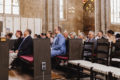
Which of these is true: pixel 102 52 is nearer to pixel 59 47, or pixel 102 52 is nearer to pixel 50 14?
pixel 59 47

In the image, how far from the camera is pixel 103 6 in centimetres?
1429

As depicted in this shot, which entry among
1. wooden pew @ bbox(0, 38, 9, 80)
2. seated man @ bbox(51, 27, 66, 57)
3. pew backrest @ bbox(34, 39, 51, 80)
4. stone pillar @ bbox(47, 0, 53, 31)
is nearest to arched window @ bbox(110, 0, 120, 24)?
stone pillar @ bbox(47, 0, 53, 31)

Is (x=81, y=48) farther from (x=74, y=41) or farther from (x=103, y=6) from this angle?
(x=103, y=6)

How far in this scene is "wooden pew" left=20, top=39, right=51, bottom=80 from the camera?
5.16 metres

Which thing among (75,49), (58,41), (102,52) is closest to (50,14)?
(58,41)

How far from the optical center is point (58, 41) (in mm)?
6641

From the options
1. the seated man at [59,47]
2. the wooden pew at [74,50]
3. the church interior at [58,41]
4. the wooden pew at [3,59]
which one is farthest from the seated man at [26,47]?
the wooden pew at [3,59]

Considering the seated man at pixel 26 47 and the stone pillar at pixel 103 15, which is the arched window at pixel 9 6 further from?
the seated man at pixel 26 47

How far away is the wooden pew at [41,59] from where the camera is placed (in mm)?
5160

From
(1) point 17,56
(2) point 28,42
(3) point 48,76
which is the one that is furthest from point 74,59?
(1) point 17,56

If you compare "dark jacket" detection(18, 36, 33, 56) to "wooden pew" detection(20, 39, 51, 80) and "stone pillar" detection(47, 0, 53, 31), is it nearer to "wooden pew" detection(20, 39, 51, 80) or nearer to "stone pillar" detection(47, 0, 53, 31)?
"wooden pew" detection(20, 39, 51, 80)

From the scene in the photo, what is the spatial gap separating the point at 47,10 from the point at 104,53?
8257 mm

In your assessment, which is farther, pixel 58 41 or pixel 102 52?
pixel 58 41

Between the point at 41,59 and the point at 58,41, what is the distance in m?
1.54
